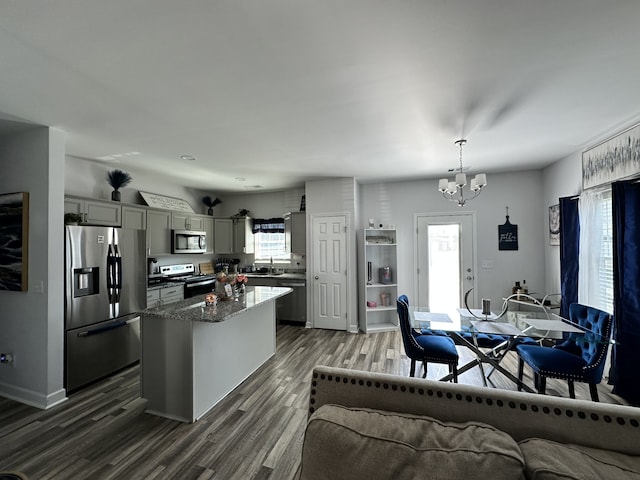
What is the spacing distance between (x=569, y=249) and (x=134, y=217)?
5.80 metres

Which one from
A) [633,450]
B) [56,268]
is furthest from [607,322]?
[56,268]

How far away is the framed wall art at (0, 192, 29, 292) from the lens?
8.67ft

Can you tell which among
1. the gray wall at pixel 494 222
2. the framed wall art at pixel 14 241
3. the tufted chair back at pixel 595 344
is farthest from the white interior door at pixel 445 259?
the framed wall art at pixel 14 241

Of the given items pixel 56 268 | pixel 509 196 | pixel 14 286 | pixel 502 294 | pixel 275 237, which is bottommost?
pixel 502 294

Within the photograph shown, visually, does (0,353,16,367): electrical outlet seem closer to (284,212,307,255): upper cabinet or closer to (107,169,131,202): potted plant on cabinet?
(107,169,131,202): potted plant on cabinet

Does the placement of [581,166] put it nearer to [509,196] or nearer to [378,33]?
[509,196]

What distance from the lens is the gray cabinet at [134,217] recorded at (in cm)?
388

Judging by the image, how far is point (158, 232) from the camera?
14.4 feet

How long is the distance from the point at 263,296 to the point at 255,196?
11.5 feet

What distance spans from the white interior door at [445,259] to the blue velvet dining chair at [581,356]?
2.11 m

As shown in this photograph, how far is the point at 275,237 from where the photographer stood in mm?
5969

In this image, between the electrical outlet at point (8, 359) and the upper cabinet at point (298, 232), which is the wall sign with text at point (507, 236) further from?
the electrical outlet at point (8, 359)

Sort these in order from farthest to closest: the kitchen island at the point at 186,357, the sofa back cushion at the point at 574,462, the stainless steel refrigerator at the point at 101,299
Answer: the stainless steel refrigerator at the point at 101,299, the kitchen island at the point at 186,357, the sofa back cushion at the point at 574,462

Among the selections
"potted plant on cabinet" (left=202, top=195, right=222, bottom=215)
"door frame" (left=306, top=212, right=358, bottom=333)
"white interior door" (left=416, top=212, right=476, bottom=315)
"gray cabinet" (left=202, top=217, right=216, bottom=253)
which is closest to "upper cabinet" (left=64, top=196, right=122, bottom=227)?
"gray cabinet" (left=202, top=217, right=216, bottom=253)
